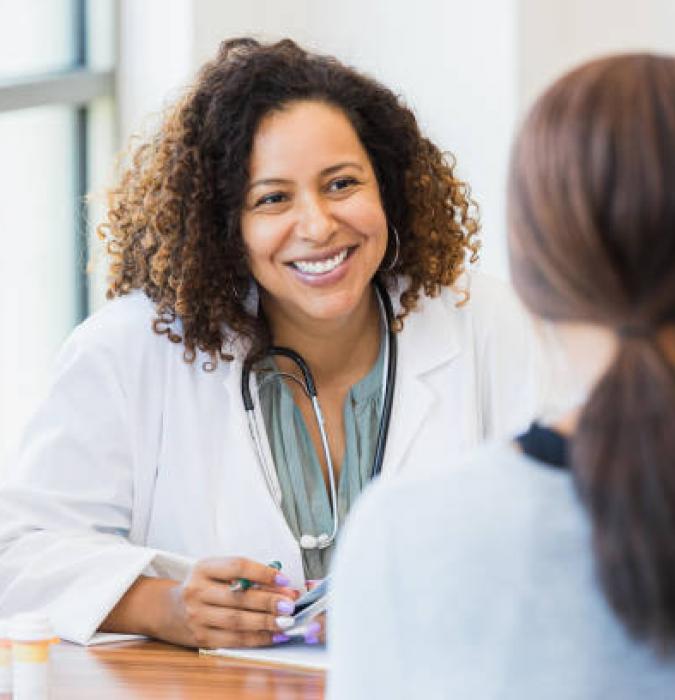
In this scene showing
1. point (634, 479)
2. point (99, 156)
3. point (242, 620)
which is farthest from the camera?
point (99, 156)

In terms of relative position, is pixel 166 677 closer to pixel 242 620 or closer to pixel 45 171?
pixel 242 620

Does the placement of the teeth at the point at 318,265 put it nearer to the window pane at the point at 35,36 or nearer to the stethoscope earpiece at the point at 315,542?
the stethoscope earpiece at the point at 315,542

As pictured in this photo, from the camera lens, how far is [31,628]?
1.49 metres

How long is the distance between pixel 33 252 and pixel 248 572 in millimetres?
1494

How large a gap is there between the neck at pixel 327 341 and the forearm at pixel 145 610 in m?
0.44

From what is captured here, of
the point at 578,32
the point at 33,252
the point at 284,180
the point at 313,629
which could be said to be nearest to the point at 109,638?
the point at 313,629

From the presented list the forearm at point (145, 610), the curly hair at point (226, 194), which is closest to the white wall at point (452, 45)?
the curly hair at point (226, 194)

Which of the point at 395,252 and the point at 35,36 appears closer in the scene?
the point at 395,252

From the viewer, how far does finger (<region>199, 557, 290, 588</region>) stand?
1786 millimetres

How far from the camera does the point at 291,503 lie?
207 centimetres

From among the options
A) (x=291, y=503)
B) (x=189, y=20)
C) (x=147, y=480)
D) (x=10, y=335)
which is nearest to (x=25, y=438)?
(x=147, y=480)

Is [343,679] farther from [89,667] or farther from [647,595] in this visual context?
[89,667]

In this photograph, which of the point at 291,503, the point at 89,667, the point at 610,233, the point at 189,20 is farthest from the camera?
the point at 189,20

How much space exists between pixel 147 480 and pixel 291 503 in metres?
0.21
